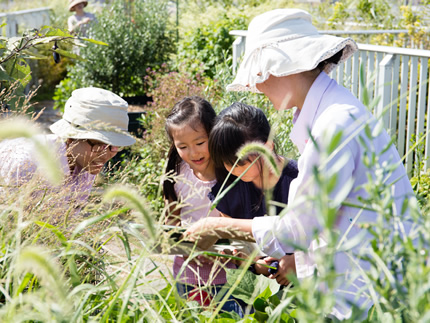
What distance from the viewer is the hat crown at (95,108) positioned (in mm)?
2625

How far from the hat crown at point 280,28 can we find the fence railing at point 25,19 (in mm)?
10492

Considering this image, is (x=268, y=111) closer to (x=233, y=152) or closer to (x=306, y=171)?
(x=233, y=152)

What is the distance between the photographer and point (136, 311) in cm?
130

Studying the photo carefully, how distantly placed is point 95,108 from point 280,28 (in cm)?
113

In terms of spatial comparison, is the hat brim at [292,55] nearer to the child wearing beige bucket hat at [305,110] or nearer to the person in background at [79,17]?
the child wearing beige bucket hat at [305,110]

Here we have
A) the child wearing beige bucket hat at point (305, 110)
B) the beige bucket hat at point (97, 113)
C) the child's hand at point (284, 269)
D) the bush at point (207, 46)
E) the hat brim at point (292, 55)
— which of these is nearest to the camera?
the child wearing beige bucket hat at point (305, 110)

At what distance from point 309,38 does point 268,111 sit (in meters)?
2.19

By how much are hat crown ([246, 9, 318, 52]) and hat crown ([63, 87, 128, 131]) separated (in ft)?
3.19

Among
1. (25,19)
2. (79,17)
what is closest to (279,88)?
(79,17)

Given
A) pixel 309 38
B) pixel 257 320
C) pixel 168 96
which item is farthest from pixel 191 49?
pixel 257 320

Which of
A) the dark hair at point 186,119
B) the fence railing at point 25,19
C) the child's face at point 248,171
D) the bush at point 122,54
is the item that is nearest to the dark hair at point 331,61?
the child's face at point 248,171

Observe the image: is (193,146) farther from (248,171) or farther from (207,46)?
(207,46)

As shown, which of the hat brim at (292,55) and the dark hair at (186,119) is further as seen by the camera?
the dark hair at (186,119)

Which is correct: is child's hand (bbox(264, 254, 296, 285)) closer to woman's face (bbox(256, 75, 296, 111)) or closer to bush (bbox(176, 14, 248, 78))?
woman's face (bbox(256, 75, 296, 111))
